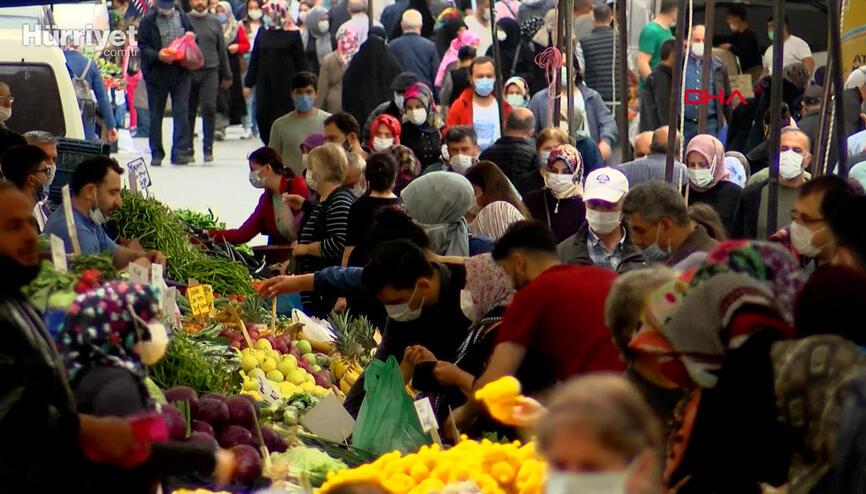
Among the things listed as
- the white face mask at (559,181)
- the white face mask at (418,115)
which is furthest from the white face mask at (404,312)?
the white face mask at (418,115)

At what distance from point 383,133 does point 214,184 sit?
230 inches

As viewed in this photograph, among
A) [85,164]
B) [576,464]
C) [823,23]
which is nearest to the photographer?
[576,464]

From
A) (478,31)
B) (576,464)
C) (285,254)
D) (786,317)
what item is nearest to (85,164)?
(285,254)

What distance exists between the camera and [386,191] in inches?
347

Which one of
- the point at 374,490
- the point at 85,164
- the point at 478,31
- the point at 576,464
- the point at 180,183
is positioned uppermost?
the point at 576,464

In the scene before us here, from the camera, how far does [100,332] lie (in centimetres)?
Result: 389

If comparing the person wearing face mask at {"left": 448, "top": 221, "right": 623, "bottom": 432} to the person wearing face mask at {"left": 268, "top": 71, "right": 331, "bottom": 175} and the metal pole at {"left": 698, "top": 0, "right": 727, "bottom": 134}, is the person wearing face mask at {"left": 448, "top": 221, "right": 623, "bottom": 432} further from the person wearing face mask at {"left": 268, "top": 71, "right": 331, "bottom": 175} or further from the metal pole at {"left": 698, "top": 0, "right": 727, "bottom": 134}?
the person wearing face mask at {"left": 268, "top": 71, "right": 331, "bottom": 175}

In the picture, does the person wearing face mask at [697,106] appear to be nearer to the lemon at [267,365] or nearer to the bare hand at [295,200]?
the bare hand at [295,200]

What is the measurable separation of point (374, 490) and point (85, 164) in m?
4.91

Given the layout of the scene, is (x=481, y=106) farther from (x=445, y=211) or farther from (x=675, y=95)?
(x=445, y=211)

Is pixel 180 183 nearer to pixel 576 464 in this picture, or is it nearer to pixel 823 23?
pixel 823 23

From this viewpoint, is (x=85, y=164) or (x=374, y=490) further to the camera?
(x=85, y=164)

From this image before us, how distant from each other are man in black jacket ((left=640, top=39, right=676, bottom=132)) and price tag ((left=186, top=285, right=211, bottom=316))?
254 inches

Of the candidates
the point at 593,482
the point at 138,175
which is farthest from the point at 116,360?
the point at 138,175
